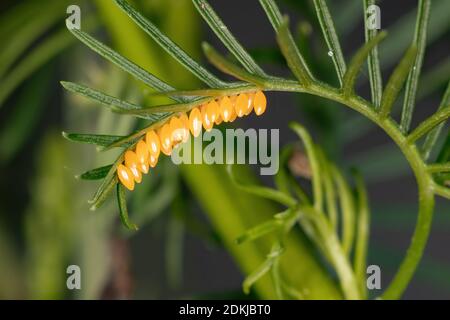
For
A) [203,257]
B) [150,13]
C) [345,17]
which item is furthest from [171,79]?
[203,257]

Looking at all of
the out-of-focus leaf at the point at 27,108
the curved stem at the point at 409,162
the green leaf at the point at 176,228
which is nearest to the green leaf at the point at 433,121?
the curved stem at the point at 409,162

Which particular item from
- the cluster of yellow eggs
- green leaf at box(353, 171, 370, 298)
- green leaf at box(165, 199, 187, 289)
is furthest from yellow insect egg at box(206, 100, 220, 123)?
green leaf at box(165, 199, 187, 289)

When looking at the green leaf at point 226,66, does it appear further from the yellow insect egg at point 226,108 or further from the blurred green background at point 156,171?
the blurred green background at point 156,171

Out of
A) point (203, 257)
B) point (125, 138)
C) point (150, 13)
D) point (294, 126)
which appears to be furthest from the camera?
point (203, 257)

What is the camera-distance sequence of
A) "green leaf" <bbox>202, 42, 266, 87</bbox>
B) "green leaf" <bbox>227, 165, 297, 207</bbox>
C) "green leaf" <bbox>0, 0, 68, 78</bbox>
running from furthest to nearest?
"green leaf" <bbox>0, 0, 68, 78</bbox>
"green leaf" <bbox>227, 165, 297, 207</bbox>
"green leaf" <bbox>202, 42, 266, 87</bbox>

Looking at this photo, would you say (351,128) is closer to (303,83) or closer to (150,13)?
(150,13)

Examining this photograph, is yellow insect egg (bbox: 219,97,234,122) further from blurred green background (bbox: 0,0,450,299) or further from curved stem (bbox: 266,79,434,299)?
blurred green background (bbox: 0,0,450,299)
